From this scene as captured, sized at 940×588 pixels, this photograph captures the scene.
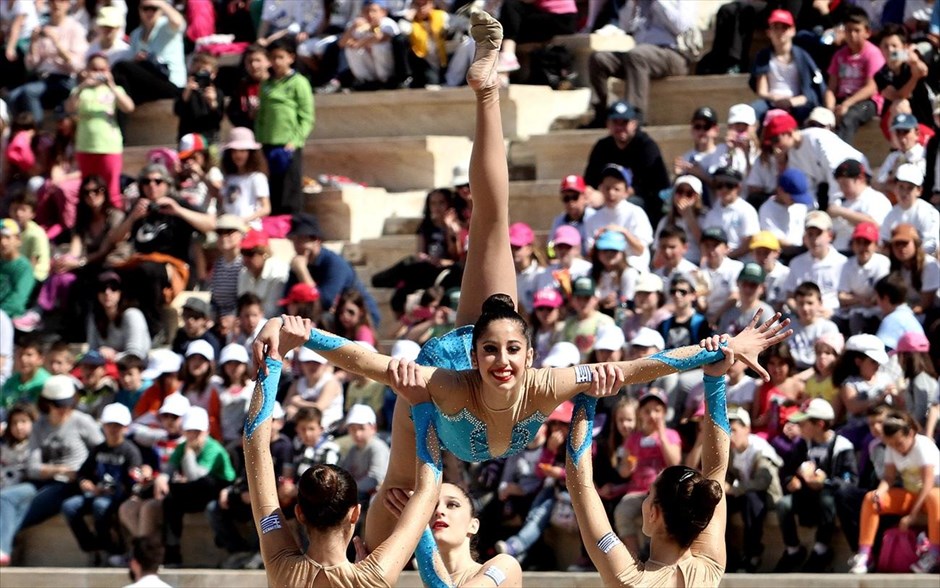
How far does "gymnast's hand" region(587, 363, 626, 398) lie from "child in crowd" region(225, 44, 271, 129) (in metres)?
7.12

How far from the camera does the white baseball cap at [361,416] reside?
10.3m

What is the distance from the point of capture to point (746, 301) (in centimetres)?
1050

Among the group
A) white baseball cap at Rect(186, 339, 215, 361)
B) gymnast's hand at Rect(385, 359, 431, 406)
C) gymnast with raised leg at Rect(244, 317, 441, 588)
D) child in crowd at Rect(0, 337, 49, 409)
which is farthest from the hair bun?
child in crowd at Rect(0, 337, 49, 409)

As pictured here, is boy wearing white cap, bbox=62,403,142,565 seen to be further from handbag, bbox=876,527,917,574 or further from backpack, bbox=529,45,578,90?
backpack, bbox=529,45,578,90

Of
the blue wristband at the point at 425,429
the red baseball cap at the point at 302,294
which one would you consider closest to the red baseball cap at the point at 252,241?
the red baseball cap at the point at 302,294

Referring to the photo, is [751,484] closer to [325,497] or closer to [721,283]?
[721,283]

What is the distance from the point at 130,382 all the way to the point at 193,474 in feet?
3.48

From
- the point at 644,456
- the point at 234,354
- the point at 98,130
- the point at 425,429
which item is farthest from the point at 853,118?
the point at 425,429

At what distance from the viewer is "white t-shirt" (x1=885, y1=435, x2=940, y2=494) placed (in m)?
9.22

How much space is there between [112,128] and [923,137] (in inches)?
223

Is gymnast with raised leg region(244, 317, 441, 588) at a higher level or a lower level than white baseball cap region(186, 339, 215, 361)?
higher

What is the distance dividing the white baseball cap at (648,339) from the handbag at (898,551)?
A: 1708 mm

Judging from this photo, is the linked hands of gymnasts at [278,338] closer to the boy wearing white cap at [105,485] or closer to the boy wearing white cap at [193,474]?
the boy wearing white cap at [193,474]

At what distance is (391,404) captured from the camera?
10.8m
